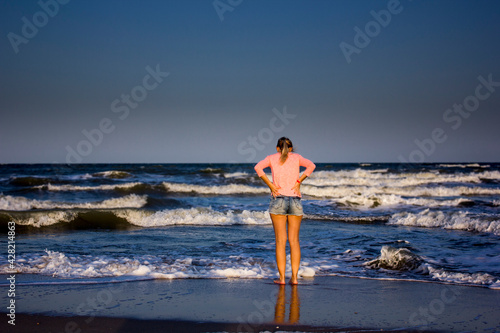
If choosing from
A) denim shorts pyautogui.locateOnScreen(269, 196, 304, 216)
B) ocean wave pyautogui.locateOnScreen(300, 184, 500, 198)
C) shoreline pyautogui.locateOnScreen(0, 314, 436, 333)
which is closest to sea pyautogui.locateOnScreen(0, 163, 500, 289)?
denim shorts pyautogui.locateOnScreen(269, 196, 304, 216)

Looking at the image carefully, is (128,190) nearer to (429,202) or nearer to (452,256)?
(429,202)

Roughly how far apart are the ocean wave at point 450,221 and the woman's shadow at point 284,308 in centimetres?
730

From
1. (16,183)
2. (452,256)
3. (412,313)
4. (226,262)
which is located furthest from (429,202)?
(16,183)

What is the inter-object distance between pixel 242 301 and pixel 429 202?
1530cm

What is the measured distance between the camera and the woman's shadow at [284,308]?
411 cm

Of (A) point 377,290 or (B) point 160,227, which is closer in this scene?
(A) point 377,290

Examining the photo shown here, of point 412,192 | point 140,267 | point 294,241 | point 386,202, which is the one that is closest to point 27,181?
point 386,202

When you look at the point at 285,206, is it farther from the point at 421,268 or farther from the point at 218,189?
the point at 218,189

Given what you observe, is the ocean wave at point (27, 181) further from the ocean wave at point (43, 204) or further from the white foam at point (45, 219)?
the white foam at point (45, 219)

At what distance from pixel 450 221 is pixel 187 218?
25.6ft

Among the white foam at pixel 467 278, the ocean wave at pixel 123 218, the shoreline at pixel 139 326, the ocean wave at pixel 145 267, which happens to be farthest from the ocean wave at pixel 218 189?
the shoreline at pixel 139 326

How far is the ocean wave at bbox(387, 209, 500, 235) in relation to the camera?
1071 cm

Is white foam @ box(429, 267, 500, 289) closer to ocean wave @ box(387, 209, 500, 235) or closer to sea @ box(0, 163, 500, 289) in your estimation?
sea @ box(0, 163, 500, 289)

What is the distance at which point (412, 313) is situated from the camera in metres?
4.36
